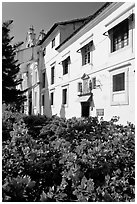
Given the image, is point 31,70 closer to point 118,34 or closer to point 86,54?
point 86,54

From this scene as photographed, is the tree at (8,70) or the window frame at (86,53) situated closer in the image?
the window frame at (86,53)

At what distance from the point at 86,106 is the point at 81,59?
283 centimetres

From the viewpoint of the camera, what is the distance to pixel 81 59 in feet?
35.9

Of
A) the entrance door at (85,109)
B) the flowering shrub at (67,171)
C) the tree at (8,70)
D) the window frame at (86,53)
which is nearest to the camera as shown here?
the flowering shrub at (67,171)

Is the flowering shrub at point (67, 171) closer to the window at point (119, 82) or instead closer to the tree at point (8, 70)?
the window at point (119, 82)

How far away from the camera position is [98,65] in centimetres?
925

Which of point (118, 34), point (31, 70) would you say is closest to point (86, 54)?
point (118, 34)

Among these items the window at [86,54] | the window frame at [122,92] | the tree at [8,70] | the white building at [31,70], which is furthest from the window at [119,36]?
the white building at [31,70]

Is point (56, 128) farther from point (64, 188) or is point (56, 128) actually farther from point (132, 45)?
point (132, 45)

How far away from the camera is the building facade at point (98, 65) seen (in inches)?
287

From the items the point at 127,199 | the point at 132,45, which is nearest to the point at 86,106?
the point at 132,45

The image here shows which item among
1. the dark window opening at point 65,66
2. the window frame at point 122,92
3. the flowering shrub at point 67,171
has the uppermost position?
the dark window opening at point 65,66

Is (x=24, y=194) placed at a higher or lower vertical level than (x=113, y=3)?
lower

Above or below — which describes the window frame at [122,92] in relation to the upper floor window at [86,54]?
below
